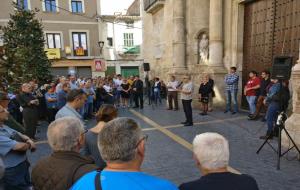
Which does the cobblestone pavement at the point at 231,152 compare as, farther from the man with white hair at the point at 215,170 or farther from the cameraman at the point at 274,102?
the man with white hair at the point at 215,170

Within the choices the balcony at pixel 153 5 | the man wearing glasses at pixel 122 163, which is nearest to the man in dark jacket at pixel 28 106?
the man wearing glasses at pixel 122 163

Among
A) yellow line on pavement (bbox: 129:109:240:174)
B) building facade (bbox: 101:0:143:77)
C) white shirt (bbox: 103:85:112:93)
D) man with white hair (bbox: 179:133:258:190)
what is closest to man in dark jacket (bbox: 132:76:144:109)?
white shirt (bbox: 103:85:112:93)

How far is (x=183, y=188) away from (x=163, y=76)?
14.9m

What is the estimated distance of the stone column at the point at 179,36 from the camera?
12773 mm

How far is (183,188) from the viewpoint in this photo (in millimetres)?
1900

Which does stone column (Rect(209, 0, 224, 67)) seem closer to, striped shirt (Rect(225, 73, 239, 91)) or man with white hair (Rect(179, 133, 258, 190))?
striped shirt (Rect(225, 73, 239, 91))

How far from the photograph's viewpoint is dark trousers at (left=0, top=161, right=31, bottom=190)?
3.16 m

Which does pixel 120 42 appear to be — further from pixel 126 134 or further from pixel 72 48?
pixel 126 134

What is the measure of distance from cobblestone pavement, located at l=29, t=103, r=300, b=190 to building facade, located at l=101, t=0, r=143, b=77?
22641 mm

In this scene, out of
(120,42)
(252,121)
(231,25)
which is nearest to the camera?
(252,121)

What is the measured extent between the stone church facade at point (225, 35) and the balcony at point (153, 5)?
6 centimetres

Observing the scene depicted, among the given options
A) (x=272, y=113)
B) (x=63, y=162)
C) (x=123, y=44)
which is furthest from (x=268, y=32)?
(x=123, y=44)

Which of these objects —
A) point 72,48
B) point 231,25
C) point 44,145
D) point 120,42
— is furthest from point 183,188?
point 120,42

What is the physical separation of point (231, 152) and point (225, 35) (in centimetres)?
723
